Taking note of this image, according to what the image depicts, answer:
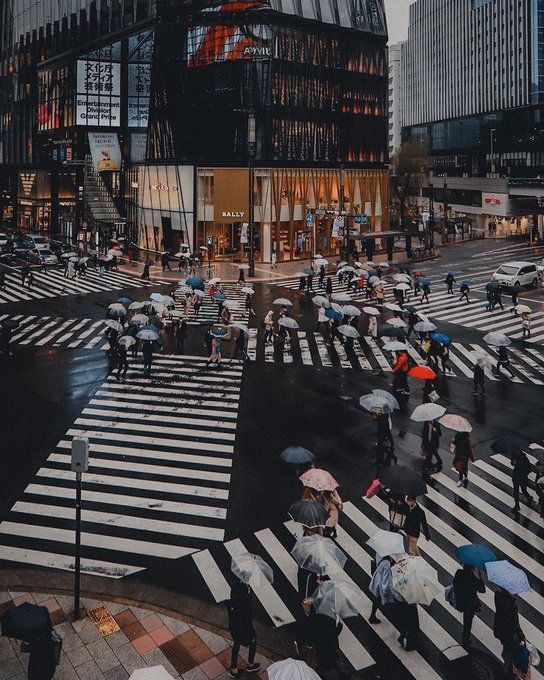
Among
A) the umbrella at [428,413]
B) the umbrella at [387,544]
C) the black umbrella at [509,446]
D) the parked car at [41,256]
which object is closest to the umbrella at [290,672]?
the umbrella at [387,544]

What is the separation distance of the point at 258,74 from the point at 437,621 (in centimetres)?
5807

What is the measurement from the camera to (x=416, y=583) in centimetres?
871

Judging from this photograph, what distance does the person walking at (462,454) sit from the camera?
14.5 m

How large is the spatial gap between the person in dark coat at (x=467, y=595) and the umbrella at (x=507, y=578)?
42cm

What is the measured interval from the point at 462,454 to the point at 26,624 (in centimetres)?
1032

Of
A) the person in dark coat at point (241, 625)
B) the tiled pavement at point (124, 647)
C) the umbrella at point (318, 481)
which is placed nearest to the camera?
the person in dark coat at point (241, 625)

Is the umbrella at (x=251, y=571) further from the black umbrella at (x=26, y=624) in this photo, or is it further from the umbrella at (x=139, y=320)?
the umbrella at (x=139, y=320)

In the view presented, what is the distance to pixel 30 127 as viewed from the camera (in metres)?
95.2

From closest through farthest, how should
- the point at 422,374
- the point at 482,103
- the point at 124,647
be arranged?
the point at 124,647 < the point at 422,374 < the point at 482,103

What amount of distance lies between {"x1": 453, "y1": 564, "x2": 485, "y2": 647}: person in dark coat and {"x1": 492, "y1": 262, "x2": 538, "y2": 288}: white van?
122 feet

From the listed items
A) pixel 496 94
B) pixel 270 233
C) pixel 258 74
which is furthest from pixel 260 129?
pixel 496 94

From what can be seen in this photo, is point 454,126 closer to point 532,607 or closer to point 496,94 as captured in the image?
point 496,94

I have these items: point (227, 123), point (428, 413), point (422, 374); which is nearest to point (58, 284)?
point (227, 123)

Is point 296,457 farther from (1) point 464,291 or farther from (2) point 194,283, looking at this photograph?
(1) point 464,291
